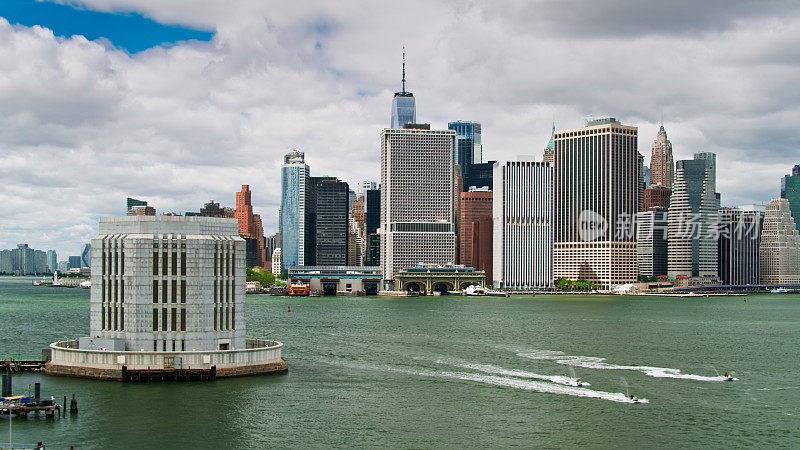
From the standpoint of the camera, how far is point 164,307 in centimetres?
9425

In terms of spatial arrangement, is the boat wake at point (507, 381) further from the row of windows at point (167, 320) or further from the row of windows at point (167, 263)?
the row of windows at point (167, 263)

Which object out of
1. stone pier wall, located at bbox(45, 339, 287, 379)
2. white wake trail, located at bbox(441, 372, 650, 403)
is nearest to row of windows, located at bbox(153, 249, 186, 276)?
stone pier wall, located at bbox(45, 339, 287, 379)

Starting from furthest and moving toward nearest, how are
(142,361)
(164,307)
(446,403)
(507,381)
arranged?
1. (507,381)
2. (164,307)
3. (142,361)
4. (446,403)

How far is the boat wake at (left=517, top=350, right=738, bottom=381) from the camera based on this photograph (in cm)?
10344

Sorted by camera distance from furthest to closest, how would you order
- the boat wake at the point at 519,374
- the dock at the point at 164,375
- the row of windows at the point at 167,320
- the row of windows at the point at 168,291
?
the boat wake at the point at 519,374 → the row of windows at the point at 168,291 → the row of windows at the point at 167,320 → the dock at the point at 164,375

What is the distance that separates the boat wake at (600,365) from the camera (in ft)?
339

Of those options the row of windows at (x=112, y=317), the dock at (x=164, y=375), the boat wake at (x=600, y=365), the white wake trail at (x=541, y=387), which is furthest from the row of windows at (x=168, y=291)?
the boat wake at (x=600, y=365)

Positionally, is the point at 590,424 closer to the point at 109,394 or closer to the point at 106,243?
the point at 109,394

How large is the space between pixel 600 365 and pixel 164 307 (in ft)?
184

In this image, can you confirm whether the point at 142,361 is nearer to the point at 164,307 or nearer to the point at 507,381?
the point at 164,307

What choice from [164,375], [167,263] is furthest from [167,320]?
[164,375]

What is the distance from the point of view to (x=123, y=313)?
9444 centimetres

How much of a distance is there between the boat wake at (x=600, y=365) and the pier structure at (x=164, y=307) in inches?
1628

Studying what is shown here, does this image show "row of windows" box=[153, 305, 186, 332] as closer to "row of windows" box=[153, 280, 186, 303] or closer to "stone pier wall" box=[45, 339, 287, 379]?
"row of windows" box=[153, 280, 186, 303]
